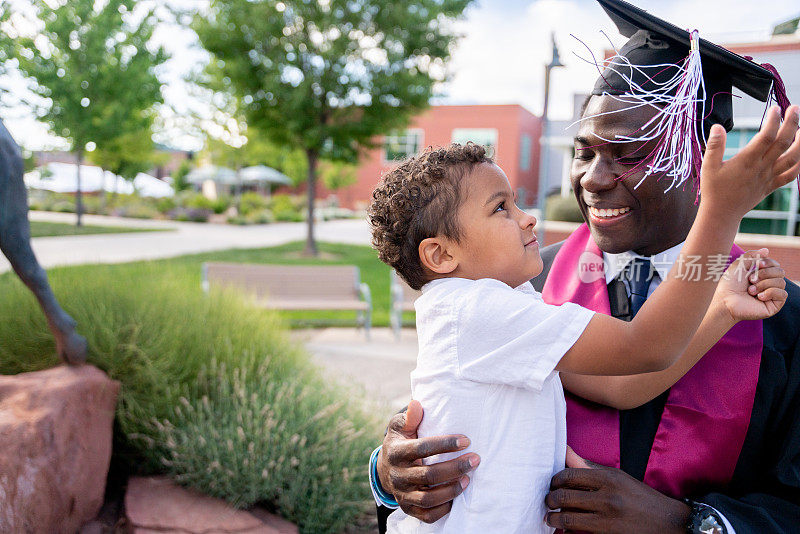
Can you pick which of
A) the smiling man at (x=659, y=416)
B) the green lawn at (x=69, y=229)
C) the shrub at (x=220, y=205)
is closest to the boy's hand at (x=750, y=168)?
the smiling man at (x=659, y=416)

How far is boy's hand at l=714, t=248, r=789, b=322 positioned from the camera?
4.11ft

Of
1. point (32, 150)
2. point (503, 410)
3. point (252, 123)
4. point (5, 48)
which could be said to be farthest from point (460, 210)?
point (32, 150)

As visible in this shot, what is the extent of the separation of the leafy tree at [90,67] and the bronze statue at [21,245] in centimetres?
1251

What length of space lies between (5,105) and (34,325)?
11500 mm

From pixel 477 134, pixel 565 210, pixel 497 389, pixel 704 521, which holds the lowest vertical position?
pixel 704 521

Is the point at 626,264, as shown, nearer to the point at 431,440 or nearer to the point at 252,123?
the point at 431,440

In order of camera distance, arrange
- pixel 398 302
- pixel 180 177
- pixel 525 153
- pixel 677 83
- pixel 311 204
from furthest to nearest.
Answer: pixel 180 177 → pixel 525 153 → pixel 311 204 → pixel 398 302 → pixel 677 83

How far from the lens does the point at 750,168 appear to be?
3.18 ft

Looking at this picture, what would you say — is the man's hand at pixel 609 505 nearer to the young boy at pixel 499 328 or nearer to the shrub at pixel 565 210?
the young boy at pixel 499 328

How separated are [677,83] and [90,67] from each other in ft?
52.5

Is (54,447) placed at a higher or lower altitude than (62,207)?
lower

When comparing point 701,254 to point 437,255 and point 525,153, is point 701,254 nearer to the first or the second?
point 437,255

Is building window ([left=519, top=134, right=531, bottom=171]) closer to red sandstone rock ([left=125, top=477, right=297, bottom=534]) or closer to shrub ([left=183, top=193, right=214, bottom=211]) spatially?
shrub ([left=183, top=193, right=214, bottom=211])

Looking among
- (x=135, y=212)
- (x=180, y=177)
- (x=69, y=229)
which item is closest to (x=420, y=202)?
(x=69, y=229)
